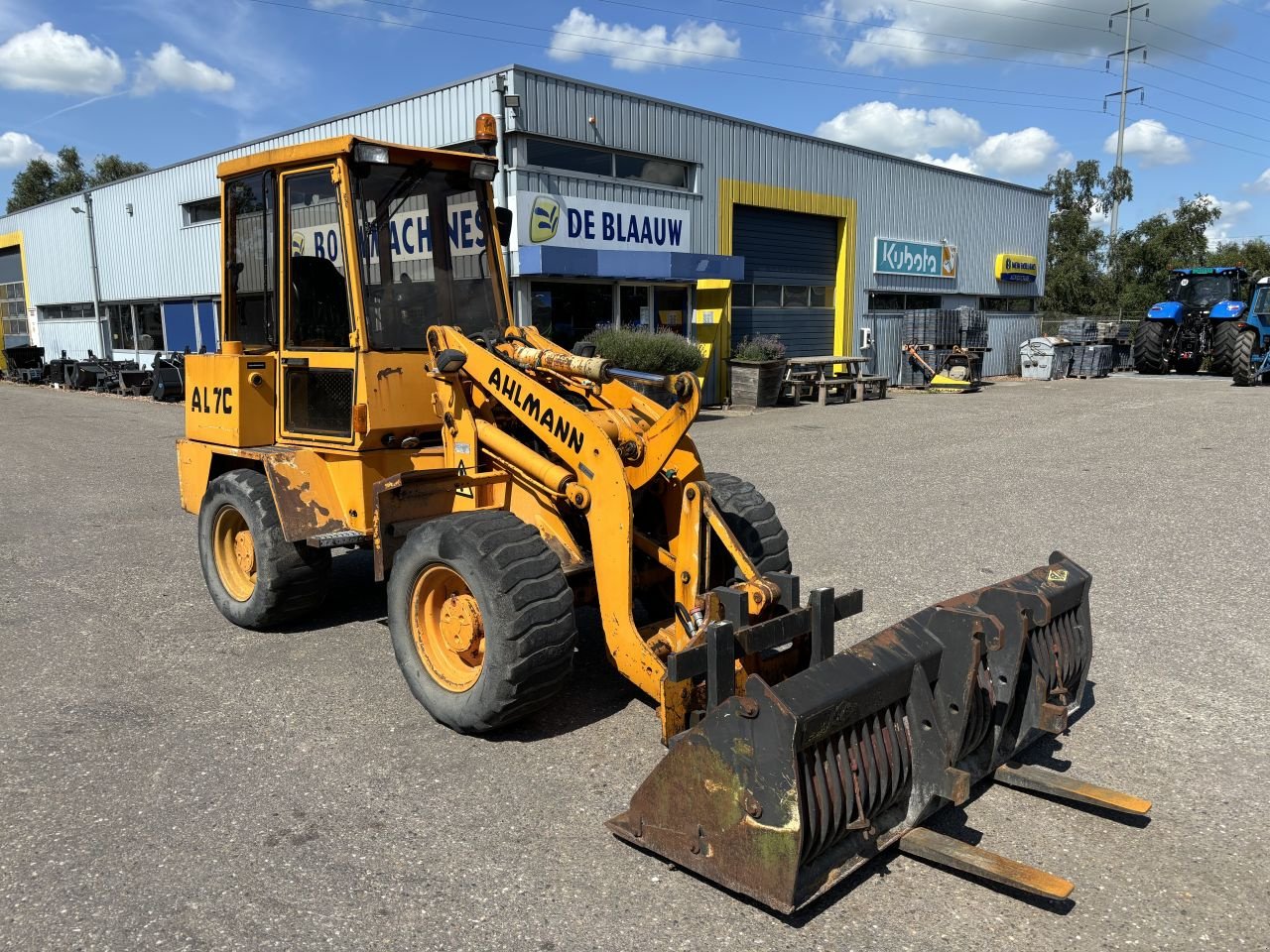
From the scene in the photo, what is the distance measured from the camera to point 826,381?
20.5 meters

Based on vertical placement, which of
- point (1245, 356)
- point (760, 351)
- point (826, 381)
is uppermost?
point (760, 351)

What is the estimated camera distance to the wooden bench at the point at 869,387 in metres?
21.4

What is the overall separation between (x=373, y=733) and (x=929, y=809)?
98.9 inches

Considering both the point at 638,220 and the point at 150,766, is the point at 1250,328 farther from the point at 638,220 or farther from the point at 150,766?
the point at 150,766

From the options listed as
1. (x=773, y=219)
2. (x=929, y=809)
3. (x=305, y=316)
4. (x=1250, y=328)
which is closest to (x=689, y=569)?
(x=929, y=809)

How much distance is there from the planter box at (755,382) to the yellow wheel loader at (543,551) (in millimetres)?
13514

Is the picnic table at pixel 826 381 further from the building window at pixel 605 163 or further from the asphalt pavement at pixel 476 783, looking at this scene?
the asphalt pavement at pixel 476 783

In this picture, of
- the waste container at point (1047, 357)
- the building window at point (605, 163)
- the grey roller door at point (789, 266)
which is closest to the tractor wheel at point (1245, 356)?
the waste container at point (1047, 357)

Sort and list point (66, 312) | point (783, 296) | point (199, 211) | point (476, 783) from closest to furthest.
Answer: point (476, 783), point (783, 296), point (199, 211), point (66, 312)

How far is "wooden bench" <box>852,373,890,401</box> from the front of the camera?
21.4 m

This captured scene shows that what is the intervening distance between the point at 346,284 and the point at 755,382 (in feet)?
47.5

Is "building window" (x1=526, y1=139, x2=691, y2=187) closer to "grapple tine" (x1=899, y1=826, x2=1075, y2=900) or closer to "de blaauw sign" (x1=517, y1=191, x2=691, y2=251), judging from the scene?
"de blaauw sign" (x1=517, y1=191, x2=691, y2=251)

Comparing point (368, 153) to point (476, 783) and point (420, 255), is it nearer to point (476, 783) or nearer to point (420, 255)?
point (420, 255)

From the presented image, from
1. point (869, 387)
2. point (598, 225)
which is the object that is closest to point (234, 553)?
point (598, 225)
